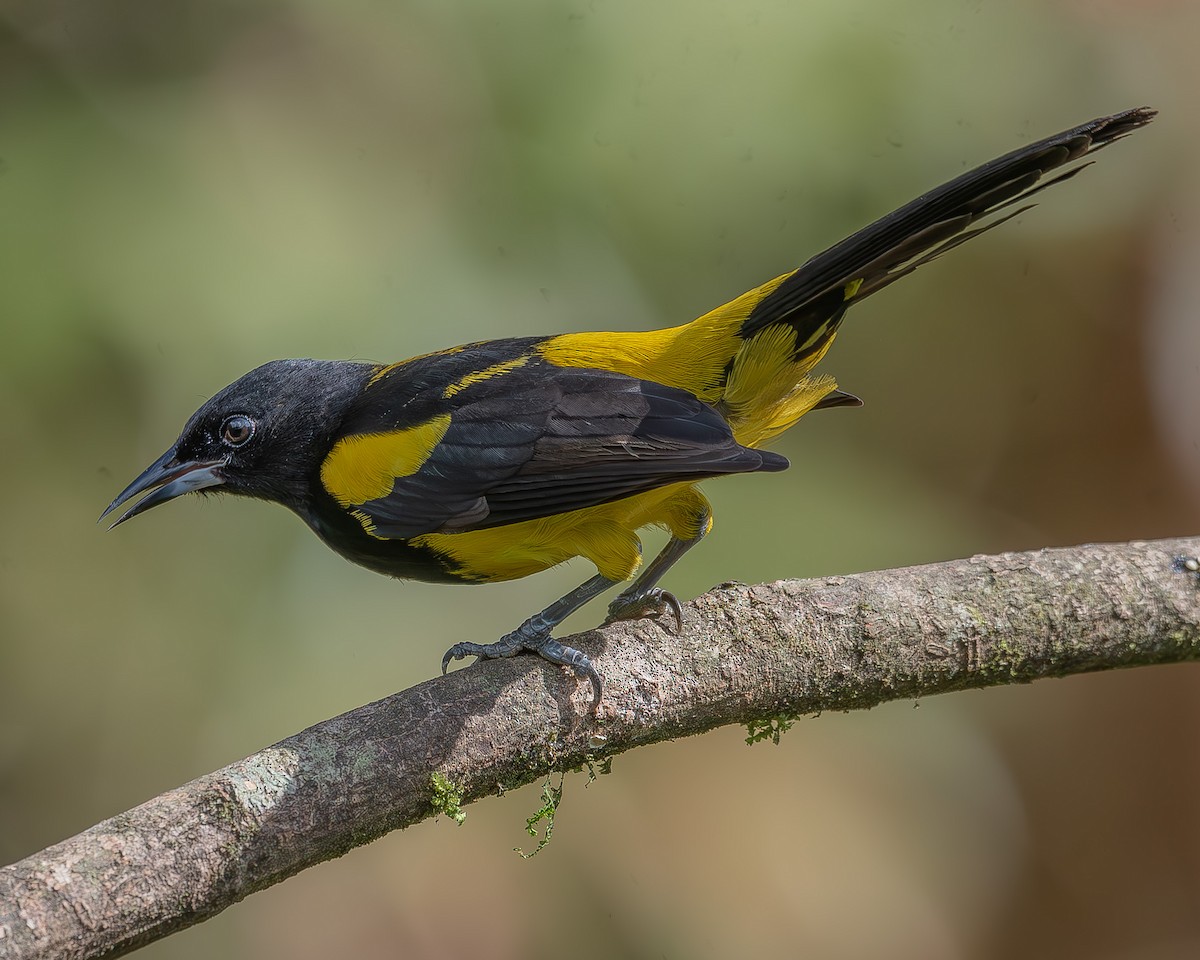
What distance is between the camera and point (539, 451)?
10.5 feet

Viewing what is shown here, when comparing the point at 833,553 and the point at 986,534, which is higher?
the point at 833,553

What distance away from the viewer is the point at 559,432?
10.5 feet

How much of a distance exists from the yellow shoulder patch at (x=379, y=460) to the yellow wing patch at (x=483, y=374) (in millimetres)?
94

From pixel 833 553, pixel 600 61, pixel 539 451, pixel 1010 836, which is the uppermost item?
pixel 600 61

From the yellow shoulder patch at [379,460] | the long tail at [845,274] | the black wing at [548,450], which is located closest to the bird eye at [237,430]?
the yellow shoulder patch at [379,460]

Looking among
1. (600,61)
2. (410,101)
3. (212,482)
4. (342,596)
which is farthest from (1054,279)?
(212,482)

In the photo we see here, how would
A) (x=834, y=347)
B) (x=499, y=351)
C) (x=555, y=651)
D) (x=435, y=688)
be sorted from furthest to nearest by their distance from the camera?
1. (x=834, y=347)
2. (x=499, y=351)
3. (x=555, y=651)
4. (x=435, y=688)

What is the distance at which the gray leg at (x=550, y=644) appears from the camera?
282 cm

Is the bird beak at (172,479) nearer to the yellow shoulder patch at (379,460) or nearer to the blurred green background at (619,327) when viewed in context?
the yellow shoulder patch at (379,460)

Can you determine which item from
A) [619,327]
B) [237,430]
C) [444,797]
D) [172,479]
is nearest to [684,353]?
[619,327]

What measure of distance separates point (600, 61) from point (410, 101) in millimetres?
866

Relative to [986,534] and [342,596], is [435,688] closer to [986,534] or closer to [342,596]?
[342,596]

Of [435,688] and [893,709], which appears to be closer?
[435,688]

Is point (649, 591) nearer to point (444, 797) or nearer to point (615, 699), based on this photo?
point (615, 699)
